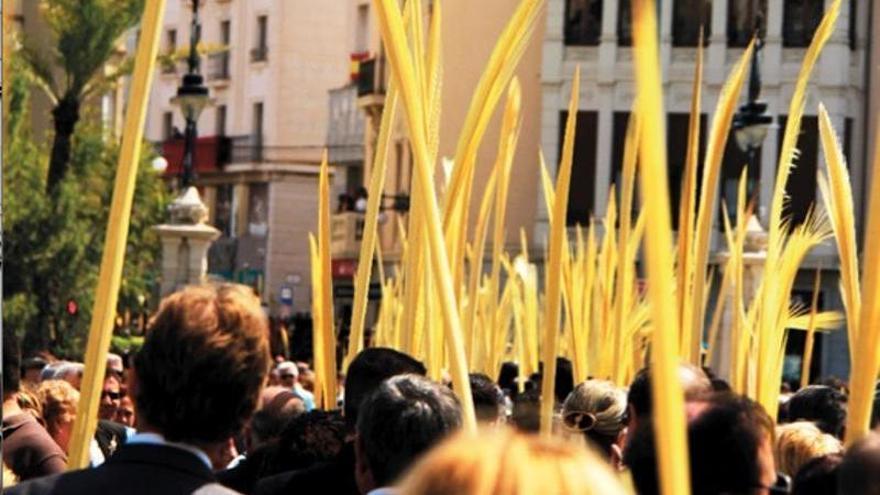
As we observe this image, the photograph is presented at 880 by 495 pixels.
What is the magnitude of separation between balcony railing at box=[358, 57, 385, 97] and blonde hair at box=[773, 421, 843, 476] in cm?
4679

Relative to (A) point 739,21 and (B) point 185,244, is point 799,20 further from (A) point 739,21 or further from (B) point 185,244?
(B) point 185,244

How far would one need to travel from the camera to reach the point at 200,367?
15.5ft

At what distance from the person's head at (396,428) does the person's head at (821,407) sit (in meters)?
3.88

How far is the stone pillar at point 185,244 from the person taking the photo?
98.7 ft

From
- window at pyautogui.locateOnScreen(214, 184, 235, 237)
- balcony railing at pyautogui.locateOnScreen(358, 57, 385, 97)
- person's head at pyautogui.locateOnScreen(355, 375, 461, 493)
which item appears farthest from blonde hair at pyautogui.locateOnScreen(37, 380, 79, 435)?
window at pyautogui.locateOnScreen(214, 184, 235, 237)

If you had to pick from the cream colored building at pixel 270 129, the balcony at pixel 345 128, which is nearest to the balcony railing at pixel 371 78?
the balcony at pixel 345 128

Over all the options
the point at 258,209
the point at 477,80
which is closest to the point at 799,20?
the point at 477,80

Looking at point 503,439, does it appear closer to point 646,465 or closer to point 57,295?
point 646,465

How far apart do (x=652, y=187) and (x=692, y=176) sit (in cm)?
476

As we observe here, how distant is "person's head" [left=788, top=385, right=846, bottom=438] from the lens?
9.50 metres

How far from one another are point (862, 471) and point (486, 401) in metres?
3.43

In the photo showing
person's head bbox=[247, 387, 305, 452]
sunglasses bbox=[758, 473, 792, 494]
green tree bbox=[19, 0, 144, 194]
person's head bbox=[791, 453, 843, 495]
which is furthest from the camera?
green tree bbox=[19, 0, 144, 194]

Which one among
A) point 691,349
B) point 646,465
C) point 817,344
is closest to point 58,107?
point 817,344

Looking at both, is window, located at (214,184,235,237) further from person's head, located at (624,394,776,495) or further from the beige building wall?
person's head, located at (624,394,776,495)
